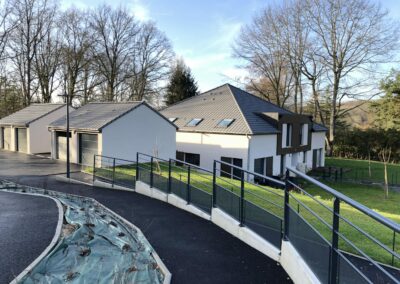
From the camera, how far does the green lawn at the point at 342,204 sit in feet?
25.6

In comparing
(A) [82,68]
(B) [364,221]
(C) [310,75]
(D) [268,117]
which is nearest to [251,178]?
(D) [268,117]

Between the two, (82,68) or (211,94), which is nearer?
(211,94)

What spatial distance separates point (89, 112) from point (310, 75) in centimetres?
2610

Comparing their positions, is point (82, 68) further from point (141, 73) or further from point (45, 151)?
point (45, 151)

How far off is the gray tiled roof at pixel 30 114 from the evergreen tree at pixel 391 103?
35316 millimetres

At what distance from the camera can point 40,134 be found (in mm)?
28750

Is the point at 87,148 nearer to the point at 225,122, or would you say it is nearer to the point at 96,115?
the point at 96,115

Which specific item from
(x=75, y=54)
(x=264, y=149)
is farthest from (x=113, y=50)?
(x=264, y=149)

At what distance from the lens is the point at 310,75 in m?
38.8

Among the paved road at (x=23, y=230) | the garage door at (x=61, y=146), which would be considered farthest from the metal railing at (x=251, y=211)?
the garage door at (x=61, y=146)

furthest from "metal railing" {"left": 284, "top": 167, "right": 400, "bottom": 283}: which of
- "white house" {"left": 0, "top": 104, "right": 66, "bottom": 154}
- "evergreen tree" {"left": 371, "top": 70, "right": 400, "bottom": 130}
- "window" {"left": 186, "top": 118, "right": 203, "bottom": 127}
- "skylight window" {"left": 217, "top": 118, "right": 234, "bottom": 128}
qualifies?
"evergreen tree" {"left": 371, "top": 70, "right": 400, "bottom": 130}

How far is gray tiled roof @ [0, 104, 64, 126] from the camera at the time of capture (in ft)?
94.7

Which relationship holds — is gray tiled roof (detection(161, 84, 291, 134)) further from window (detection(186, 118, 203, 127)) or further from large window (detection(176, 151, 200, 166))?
large window (detection(176, 151, 200, 166))

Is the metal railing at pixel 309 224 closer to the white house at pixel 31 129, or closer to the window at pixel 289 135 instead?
the window at pixel 289 135
